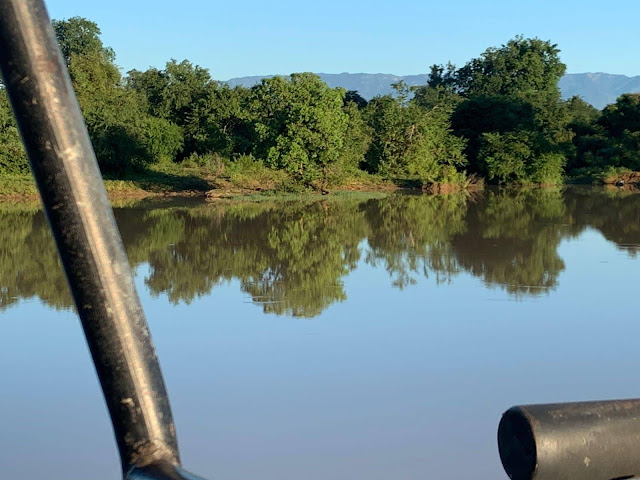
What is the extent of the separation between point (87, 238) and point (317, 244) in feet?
41.3

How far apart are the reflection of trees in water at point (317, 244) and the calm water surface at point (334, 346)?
60mm

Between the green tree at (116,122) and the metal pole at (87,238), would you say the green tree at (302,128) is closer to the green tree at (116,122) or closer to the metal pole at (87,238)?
the green tree at (116,122)

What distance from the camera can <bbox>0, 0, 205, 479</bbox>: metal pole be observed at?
61cm

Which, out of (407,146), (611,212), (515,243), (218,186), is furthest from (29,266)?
(407,146)

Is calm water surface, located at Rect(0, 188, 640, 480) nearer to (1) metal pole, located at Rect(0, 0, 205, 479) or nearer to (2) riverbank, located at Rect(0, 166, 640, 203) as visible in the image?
(1) metal pole, located at Rect(0, 0, 205, 479)

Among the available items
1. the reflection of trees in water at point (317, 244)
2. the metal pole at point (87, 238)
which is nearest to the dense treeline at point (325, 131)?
the reflection of trees in water at point (317, 244)

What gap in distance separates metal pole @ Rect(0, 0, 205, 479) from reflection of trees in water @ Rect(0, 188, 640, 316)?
7.60 metres

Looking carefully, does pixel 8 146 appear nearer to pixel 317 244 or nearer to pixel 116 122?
pixel 116 122

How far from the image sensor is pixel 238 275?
10492 mm

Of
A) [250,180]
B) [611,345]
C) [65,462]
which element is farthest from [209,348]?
[250,180]

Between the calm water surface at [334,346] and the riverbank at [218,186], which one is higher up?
the calm water surface at [334,346]

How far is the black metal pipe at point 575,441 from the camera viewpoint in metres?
0.59

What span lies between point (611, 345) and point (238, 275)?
4908 mm

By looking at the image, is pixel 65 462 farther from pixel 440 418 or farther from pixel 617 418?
pixel 617 418
